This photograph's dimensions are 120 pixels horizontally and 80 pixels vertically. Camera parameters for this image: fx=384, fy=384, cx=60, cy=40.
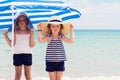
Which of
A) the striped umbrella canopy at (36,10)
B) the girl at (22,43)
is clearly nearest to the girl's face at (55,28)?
the striped umbrella canopy at (36,10)

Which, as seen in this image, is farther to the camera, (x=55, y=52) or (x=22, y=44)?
(x=22, y=44)

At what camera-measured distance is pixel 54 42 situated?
287 inches

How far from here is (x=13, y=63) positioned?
7.44 metres

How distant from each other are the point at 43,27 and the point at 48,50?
1.47ft

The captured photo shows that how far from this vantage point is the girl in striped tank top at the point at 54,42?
23.6ft

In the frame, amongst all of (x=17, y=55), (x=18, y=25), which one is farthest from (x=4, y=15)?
(x=17, y=55)

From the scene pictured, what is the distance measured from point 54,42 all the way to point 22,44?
0.62 m

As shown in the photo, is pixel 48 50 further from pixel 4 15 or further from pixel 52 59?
pixel 4 15

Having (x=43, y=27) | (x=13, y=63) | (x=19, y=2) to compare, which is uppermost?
(x=19, y=2)

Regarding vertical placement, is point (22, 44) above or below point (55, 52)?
above

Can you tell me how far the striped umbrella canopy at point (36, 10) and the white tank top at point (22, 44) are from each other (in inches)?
11.8

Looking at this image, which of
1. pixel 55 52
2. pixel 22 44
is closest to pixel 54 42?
pixel 55 52

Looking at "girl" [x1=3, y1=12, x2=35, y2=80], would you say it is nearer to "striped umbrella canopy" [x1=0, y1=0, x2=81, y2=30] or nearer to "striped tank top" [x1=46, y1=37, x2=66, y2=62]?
"striped umbrella canopy" [x1=0, y1=0, x2=81, y2=30]

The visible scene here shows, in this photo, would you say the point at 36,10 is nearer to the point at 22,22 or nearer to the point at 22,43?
the point at 22,22
